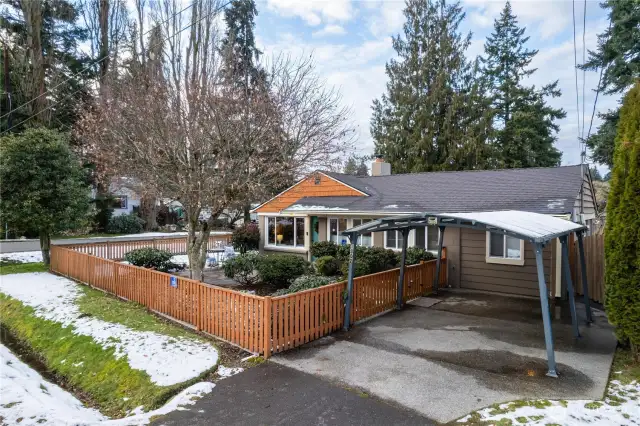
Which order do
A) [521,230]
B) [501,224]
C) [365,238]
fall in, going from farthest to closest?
1. [365,238]
2. [501,224]
3. [521,230]

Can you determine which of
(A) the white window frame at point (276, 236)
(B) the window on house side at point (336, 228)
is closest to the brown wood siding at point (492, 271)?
(B) the window on house side at point (336, 228)

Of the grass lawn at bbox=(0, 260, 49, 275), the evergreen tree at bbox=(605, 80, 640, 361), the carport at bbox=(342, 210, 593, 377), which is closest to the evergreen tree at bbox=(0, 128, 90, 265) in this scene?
the grass lawn at bbox=(0, 260, 49, 275)

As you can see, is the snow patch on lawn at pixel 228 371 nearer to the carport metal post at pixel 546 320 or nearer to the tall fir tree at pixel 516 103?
the carport metal post at pixel 546 320

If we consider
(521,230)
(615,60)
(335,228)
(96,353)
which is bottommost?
(96,353)

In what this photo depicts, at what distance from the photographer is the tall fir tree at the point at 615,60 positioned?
744 inches

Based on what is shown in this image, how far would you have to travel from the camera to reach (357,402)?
466 cm

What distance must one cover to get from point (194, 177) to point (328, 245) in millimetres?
6562

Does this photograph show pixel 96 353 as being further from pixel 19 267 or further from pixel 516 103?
pixel 516 103

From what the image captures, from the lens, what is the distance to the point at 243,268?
11039 millimetres

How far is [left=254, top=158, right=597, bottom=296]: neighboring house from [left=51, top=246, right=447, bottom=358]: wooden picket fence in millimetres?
1954

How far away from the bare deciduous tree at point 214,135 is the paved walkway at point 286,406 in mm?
4911

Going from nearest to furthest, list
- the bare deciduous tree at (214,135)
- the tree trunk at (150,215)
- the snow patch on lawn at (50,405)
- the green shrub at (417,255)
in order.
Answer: the snow patch on lawn at (50,405) → the bare deciduous tree at (214,135) → the green shrub at (417,255) → the tree trunk at (150,215)

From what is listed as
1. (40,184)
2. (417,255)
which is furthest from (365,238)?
(40,184)

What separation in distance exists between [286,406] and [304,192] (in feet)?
45.1
